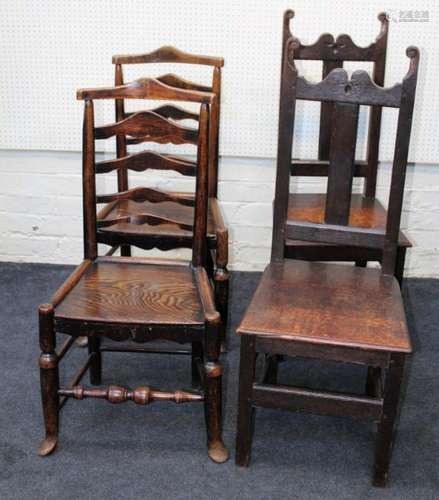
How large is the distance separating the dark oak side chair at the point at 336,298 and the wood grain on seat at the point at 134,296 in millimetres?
197

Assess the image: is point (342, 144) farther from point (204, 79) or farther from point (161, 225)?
point (204, 79)

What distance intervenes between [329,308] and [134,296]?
0.53 m

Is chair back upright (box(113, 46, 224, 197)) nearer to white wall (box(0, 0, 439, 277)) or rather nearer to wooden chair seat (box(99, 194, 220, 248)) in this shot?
wooden chair seat (box(99, 194, 220, 248))

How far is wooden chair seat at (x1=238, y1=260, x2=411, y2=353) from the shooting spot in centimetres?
166

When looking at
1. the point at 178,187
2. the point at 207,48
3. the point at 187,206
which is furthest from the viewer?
the point at 178,187

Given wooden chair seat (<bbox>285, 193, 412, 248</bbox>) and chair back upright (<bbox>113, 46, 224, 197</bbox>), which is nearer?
wooden chair seat (<bbox>285, 193, 412, 248</bbox>)

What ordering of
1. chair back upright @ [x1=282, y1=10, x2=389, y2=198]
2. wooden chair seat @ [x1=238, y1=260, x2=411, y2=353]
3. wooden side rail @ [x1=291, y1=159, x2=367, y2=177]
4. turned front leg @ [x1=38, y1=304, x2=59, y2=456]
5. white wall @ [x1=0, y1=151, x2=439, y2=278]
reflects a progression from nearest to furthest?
wooden chair seat @ [x1=238, y1=260, x2=411, y2=353] → turned front leg @ [x1=38, y1=304, x2=59, y2=456] → chair back upright @ [x1=282, y1=10, x2=389, y2=198] → wooden side rail @ [x1=291, y1=159, x2=367, y2=177] → white wall @ [x1=0, y1=151, x2=439, y2=278]

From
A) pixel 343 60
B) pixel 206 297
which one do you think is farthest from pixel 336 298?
pixel 343 60

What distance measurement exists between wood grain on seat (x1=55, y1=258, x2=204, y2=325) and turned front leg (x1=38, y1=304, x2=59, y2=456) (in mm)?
38

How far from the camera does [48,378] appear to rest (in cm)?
181

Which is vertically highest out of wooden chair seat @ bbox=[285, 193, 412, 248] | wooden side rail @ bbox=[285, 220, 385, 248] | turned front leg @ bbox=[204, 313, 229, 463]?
wooden side rail @ bbox=[285, 220, 385, 248]

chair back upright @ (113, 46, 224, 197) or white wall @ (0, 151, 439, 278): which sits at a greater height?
chair back upright @ (113, 46, 224, 197)

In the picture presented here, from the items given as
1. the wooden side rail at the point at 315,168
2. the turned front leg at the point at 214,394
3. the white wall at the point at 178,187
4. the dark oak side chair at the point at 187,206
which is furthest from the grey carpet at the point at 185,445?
the white wall at the point at 178,187

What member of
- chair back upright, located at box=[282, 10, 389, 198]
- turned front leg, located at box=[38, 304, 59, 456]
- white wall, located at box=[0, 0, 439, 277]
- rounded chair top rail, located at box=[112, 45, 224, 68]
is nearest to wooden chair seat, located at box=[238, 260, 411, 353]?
turned front leg, located at box=[38, 304, 59, 456]
